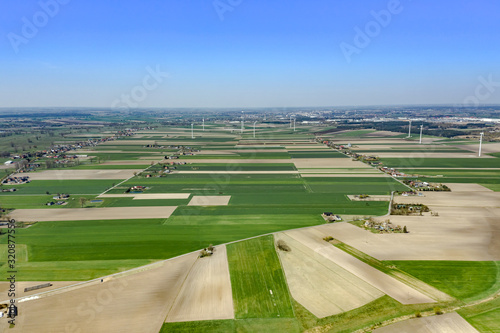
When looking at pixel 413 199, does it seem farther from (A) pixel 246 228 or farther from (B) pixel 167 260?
(B) pixel 167 260

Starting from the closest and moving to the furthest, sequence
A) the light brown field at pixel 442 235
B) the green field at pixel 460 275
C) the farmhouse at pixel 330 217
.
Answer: the green field at pixel 460 275, the light brown field at pixel 442 235, the farmhouse at pixel 330 217

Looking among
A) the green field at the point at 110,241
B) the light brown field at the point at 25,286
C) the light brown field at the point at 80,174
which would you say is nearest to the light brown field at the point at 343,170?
the green field at the point at 110,241

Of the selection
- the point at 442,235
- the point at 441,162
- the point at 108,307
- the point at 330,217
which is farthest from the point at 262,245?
the point at 441,162

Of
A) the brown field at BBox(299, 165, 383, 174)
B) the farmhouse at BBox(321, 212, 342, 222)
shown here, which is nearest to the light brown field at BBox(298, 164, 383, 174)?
the brown field at BBox(299, 165, 383, 174)

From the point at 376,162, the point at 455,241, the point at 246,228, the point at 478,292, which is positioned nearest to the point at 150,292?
the point at 246,228

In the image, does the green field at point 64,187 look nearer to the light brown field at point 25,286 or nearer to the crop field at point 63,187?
the crop field at point 63,187

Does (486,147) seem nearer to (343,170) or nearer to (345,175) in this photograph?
(343,170)
